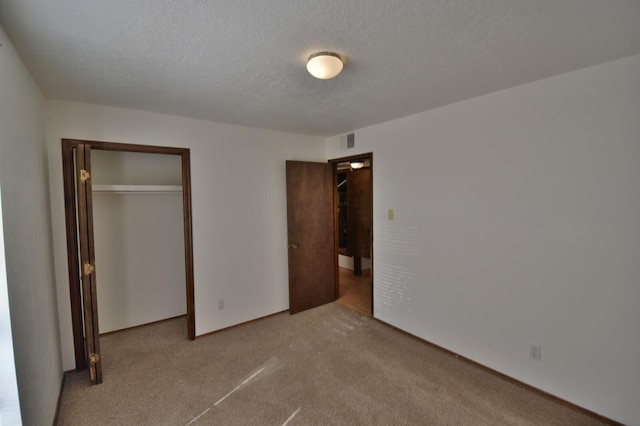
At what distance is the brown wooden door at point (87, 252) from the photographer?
7.63ft

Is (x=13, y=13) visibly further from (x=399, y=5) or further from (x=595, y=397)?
(x=595, y=397)

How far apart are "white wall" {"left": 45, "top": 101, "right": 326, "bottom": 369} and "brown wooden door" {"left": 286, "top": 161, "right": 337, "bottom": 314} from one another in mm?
154

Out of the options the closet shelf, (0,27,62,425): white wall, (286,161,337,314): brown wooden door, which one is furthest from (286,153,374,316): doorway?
(0,27,62,425): white wall

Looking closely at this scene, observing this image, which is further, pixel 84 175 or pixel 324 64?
pixel 84 175

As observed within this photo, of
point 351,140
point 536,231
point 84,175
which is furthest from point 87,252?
point 536,231

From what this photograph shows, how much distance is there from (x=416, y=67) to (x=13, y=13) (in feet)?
7.29

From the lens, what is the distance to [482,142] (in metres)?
2.55

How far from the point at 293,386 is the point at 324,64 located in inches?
97.2

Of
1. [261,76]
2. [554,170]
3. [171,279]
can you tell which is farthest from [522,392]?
[171,279]

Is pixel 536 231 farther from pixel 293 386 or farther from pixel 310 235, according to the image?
pixel 310 235

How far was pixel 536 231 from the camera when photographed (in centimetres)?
226

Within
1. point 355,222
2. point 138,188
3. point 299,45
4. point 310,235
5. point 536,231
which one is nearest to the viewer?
point 299,45

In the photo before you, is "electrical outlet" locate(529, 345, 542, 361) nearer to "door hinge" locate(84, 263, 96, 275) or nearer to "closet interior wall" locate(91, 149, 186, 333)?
"door hinge" locate(84, 263, 96, 275)

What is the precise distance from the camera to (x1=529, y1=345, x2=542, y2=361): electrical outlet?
2.26 m
